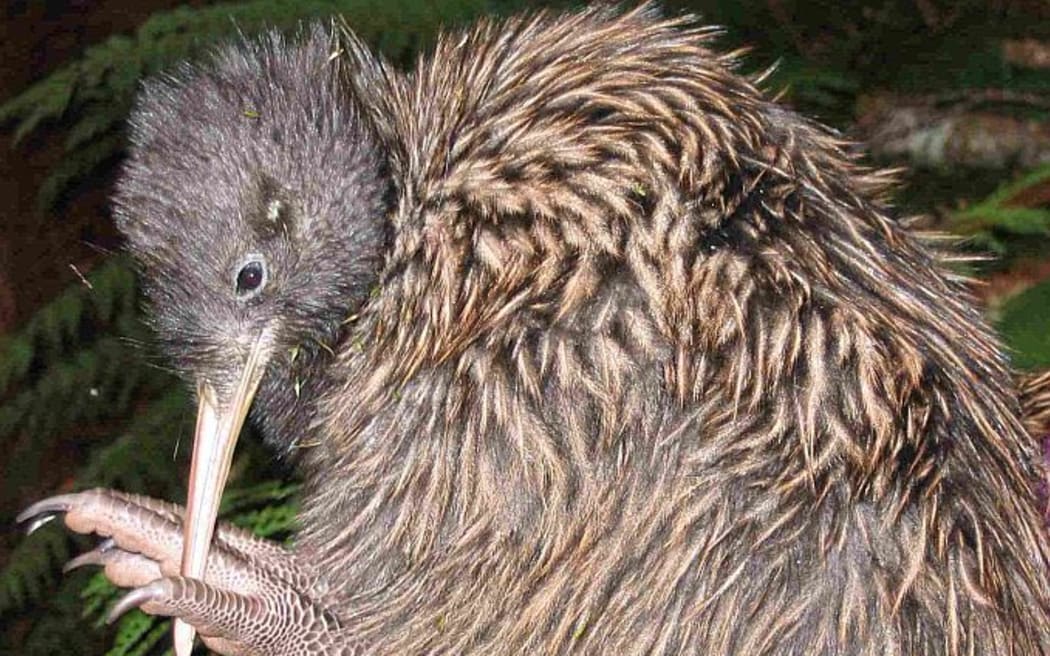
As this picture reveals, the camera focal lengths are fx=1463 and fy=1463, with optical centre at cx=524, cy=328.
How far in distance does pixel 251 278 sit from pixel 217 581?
46cm

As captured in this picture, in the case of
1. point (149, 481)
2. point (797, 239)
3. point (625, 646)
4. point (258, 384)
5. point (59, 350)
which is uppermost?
point (797, 239)

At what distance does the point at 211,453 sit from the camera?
2.02 m

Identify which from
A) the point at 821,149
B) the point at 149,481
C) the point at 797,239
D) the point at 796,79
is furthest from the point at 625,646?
the point at 149,481

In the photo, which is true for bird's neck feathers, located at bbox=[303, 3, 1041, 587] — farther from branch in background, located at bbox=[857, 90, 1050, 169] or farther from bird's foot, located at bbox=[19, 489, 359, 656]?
branch in background, located at bbox=[857, 90, 1050, 169]

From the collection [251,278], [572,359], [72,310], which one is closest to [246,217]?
[251,278]

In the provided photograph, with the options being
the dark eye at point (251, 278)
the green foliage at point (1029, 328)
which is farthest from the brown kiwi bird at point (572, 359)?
the green foliage at point (1029, 328)

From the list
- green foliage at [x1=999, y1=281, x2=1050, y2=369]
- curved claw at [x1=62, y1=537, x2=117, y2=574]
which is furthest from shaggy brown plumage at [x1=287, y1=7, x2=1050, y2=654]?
green foliage at [x1=999, y1=281, x2=1050, y2=369]

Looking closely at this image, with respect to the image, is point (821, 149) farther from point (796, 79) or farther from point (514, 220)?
point (796, 79)

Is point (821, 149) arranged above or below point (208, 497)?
above

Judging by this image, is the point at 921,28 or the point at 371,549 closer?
the point at 371,549

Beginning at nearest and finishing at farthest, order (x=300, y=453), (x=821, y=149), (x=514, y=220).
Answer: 1. (x=514, y=220)
2. (x=821, y=149)
3. (x=300, y=453)

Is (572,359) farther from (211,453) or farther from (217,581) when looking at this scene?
(217,581)

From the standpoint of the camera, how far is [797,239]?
1800 millimetres

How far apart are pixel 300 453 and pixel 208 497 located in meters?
0.20
